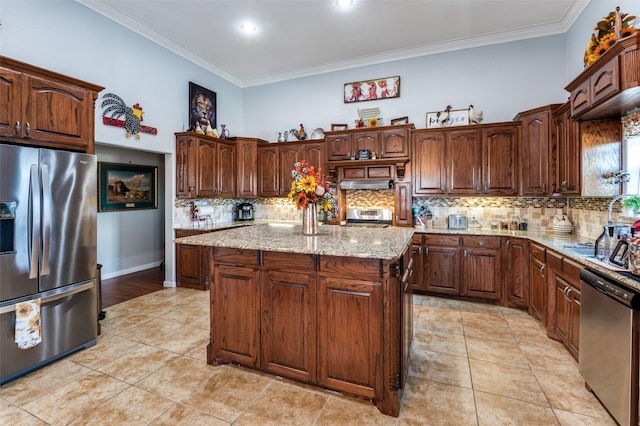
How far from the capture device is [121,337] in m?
3.02

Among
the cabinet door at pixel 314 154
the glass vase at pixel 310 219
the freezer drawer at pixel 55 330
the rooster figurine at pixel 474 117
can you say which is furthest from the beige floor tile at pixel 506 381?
the cabinet door at pixel 314 154

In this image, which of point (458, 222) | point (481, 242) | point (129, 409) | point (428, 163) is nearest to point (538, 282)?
point (481, 242)

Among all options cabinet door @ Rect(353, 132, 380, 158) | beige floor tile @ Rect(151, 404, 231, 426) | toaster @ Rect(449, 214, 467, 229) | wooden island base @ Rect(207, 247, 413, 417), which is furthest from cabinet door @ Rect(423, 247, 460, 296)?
beige floor tile @ Rect(151, 404, 231, 426)

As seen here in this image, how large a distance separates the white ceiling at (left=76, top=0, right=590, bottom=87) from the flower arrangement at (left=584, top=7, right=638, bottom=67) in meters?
1.57

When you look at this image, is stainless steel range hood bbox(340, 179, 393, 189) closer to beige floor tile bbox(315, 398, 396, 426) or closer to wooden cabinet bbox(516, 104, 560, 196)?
wooden cabinet bbox(516, 104, 560, 196)

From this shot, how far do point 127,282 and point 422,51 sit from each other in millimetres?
6126

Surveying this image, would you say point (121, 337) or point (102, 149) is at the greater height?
point (102, 149)

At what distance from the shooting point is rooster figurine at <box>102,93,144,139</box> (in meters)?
3.76

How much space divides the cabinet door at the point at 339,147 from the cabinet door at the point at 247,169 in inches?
59.0

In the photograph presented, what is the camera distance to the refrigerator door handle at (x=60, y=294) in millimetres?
2218

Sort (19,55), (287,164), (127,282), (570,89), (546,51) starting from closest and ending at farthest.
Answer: (570,89), (19,55), (546,51), (127,282), (287,164)

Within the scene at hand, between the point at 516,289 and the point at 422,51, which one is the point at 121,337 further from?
the point at 422,51

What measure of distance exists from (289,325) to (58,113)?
2.64m

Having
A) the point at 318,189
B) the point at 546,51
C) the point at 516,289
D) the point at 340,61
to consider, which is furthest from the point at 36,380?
the point at 546,51
